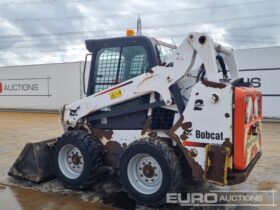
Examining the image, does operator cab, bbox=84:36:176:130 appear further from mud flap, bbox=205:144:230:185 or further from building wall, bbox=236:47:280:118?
building wall, bbox=236:47:280:118

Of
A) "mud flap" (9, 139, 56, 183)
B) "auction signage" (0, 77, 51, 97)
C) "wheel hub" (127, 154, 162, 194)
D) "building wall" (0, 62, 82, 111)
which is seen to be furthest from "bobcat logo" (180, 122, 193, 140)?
"auction signage" (0, 77, 51, 97)

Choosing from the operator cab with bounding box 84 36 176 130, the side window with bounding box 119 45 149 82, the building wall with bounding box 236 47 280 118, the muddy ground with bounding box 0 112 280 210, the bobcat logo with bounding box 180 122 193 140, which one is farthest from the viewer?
the building wall with bounding box 236 47 280 118

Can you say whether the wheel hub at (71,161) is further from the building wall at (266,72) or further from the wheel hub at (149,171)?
the building wall at (266,72)

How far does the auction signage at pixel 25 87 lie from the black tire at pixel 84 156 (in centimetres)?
1438

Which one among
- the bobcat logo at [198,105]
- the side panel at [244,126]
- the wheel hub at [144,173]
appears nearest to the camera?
the side panel at [244,126]

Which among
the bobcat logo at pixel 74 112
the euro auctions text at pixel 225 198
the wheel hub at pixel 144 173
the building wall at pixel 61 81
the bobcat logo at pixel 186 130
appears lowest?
the euro auctions text at pixel 225 198

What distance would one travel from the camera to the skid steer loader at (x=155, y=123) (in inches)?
174

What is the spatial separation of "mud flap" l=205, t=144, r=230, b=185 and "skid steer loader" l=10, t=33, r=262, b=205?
1 centimetres

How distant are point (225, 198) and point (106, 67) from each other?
9.09ft

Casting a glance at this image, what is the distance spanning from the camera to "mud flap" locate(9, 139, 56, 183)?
592 centimetres

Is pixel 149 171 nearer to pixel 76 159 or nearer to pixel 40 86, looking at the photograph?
pixel 76 159

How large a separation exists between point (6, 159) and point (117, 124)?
356cm

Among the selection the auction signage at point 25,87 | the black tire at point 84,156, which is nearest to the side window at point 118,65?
the black tire at point 84,156

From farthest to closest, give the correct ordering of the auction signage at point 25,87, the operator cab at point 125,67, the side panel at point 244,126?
the auction signage at point 25,87, the operator cab at point 125,67, the side panel at point 244,126
